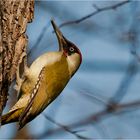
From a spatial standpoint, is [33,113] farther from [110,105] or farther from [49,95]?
[110,105]

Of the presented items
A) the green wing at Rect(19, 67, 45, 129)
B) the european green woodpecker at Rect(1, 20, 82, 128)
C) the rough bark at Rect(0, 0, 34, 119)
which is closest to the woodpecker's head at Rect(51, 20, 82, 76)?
the european green woodpecker at Rect(1, 20, 82, 128)

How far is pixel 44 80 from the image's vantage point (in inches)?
173

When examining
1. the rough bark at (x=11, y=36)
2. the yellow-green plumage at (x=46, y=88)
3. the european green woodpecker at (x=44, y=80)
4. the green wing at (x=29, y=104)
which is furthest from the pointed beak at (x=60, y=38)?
the rough bark at (x=11, y=36)

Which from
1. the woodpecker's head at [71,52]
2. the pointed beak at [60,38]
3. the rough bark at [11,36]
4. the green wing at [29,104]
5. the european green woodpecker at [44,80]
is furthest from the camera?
the woodpecker's head at [71,52]

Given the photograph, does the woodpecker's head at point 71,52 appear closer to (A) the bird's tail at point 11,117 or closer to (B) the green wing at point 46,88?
(B) the green wing at point 46,88

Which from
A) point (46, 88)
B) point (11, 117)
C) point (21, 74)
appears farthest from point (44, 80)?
point (11, 117)

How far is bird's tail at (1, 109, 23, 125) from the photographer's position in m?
3.98

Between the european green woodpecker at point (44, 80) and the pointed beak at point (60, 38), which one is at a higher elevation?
the pointed beak at point (60, 38)

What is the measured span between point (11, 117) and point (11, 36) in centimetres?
72

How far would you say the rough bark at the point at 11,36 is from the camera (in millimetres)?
3557

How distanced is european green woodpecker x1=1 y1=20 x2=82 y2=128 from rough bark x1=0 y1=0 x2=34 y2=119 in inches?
14.4

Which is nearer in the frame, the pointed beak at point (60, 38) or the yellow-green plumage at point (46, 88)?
the yellow-green plumage at point (46, 88)

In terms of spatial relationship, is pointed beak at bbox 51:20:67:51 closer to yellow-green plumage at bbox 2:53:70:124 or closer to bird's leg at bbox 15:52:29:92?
yellow-green plumage at bbox 2:53:70:124

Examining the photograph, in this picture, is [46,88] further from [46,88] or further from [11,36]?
[11,36]
